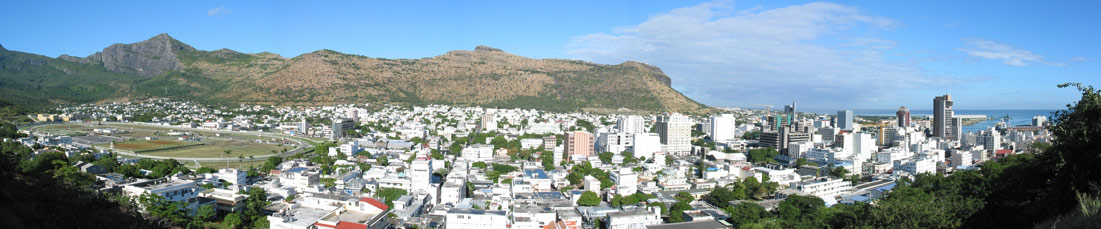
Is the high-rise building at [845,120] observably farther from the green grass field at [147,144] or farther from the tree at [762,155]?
the green grass field at [147,144]

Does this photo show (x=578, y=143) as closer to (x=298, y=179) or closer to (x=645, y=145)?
(x=645, y=145)

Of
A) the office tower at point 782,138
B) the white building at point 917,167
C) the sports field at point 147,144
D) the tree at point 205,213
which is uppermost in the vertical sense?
the office tower at point 782,138

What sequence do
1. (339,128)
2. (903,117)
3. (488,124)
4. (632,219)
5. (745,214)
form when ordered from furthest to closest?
(903,117), (488,124), (339,128), (745,214), (632,219)

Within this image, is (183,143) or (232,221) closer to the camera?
(232,221)

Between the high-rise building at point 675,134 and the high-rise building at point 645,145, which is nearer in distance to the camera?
the high-rise building at point 645,145

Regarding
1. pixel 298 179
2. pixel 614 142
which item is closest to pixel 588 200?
pixel 298 179

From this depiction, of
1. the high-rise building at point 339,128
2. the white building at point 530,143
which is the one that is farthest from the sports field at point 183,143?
the white building at point 530,143

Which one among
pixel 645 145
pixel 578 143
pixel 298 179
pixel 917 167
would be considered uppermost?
pixel 578 143

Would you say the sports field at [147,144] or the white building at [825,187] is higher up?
the sports field at [147,144]
